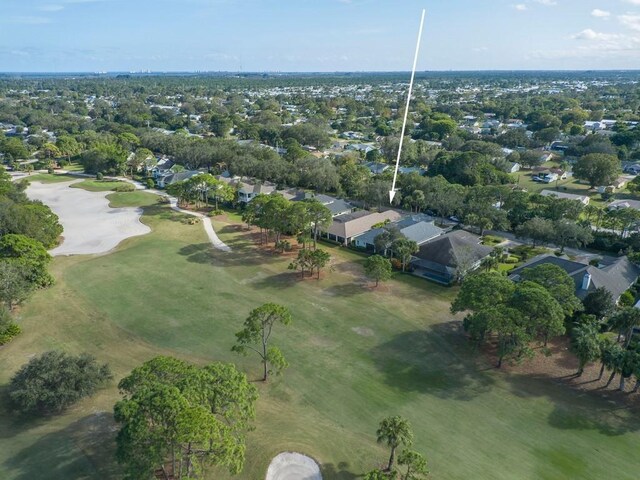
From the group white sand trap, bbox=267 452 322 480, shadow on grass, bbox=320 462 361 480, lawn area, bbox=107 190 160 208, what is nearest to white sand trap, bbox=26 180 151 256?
lawn area, bbox=107 190 160 208

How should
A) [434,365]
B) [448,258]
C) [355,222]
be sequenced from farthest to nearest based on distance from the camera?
[355,222] < [448,258] < [434,365]

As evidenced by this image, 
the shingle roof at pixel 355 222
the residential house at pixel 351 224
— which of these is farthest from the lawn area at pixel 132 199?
the shingle roof at pixel 355 222

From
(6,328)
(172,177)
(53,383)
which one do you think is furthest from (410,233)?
(172,177)

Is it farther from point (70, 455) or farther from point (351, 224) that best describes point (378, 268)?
point (70, 455)

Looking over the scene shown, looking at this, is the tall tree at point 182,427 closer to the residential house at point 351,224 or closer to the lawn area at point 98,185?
the residential house at point 351,224

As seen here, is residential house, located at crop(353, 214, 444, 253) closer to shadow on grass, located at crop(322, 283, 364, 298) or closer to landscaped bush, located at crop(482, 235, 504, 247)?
landscaped bush, located at crop(482, 235, 504, 247)

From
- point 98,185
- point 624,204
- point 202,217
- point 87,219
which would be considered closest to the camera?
point 87,219
